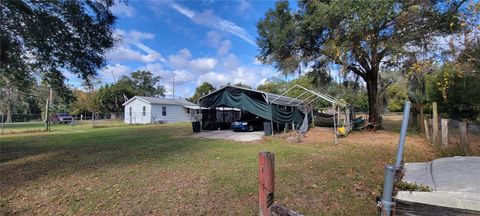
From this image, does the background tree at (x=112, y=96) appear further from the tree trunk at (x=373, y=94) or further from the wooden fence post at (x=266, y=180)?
the wooden fence post at (x=266, y=180)

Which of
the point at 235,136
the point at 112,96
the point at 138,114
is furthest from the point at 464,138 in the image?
the point at 112,96

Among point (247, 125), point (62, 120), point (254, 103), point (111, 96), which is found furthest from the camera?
point (111, 96)

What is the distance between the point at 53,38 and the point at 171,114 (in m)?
24.0

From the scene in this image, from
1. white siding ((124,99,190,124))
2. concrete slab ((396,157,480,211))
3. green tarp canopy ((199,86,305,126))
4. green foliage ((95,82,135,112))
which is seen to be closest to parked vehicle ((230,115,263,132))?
green tarp canopy ((199,86,305,126))

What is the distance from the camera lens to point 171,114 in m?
30.7

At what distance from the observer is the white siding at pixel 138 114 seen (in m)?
27.7

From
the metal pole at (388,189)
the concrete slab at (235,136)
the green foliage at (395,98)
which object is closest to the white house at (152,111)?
the concrete slab at (235,136)

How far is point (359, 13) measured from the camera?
7.13 m

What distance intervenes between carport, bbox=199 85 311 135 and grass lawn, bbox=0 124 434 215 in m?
4.88

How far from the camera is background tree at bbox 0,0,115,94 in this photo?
21.5 feet

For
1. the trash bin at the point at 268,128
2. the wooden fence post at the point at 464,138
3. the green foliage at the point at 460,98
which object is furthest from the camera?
the green foliage at the point at 460,98

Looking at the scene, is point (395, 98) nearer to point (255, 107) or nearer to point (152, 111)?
point (255, 107)

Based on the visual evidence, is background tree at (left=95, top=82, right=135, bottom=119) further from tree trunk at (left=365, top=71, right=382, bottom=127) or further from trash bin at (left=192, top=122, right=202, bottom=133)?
tree trunk at (left=365, top=71, right=382, bottom=127)

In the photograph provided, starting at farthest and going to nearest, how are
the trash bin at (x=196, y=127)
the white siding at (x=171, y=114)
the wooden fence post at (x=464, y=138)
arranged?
the white siding at (x=171, y=114) → the trash bin at (x=196, y=127) → the wooden fence post at (x=464, y=138)
